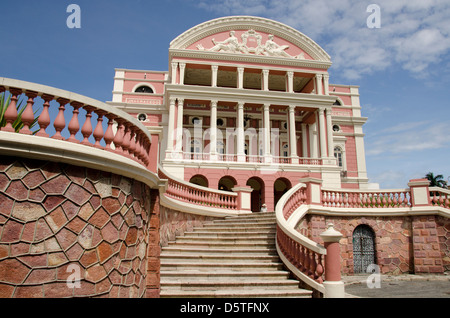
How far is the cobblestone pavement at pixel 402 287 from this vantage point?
25.3 feet

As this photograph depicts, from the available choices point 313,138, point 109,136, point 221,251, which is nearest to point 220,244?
point 221,251

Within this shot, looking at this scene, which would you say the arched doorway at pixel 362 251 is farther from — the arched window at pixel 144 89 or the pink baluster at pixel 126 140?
the arched window at pixel 144 89

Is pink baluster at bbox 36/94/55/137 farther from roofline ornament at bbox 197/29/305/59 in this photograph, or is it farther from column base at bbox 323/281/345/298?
roofline ornament at bbox 197/29/305/59

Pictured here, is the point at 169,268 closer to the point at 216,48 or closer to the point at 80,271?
the point at 80,271

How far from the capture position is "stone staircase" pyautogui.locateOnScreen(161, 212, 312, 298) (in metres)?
6.63

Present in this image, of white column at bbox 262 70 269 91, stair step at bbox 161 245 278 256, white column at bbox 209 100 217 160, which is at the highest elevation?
white column at bbox 262 70 269 91

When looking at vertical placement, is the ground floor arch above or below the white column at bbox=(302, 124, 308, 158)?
below

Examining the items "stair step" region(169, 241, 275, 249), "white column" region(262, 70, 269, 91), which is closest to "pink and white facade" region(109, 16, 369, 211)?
"white column" region(262, 70, 269, 91)

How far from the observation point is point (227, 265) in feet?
25.9

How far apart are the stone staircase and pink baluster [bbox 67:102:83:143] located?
345 cm

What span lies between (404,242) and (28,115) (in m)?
12.0

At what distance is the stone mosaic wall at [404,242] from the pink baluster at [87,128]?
28.7 feet

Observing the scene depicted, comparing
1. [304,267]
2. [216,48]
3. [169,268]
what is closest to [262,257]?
[304,267]

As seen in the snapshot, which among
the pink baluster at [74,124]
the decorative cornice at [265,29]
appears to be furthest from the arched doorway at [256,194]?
the pink baluster at [74,124]
